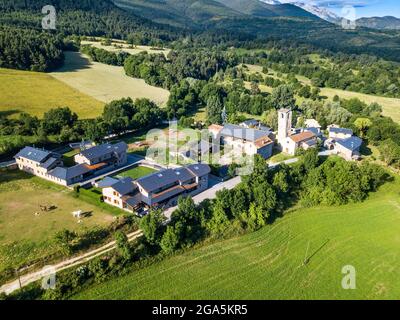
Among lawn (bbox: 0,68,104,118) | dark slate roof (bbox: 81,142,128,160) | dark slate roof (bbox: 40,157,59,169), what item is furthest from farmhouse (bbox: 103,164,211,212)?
lawn (bbox: 0,68,104,118)

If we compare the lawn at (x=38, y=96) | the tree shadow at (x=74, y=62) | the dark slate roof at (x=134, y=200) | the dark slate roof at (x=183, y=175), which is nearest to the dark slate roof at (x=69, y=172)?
the dark slate roof at (x=134, y=200)

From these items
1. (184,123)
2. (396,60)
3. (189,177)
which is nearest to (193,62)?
(184,123)

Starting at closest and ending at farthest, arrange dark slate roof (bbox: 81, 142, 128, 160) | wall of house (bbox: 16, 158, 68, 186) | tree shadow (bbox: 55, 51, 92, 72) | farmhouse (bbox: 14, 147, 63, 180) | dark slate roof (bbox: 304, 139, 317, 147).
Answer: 1. wall of house (bbox: 16, 158, 68, 186)
2. farmhouse (bbox: 14, 147, 63, 180)
3. dark slate roof (bbox: 81, 142, 128, 160)
4. dark slate roof (bbox: 304, 139, 317, 147)
5. tree shadow (bbox: 55, 51, 92, 72)

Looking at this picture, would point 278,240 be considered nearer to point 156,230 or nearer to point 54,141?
point 156,230

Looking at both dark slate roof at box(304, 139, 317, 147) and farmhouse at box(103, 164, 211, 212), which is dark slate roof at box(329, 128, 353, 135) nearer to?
dark slate roof at box(304, 139, 317, 147)

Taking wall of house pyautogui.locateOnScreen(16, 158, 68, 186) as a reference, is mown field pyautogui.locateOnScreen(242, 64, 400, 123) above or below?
above

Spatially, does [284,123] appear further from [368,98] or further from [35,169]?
[368,98]

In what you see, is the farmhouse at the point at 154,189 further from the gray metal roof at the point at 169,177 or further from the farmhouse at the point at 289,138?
the farmhouse at the point at 289,138

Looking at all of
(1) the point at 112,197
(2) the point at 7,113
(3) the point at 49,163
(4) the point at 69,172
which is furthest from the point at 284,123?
(2) the point at 7,113
